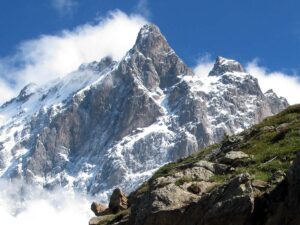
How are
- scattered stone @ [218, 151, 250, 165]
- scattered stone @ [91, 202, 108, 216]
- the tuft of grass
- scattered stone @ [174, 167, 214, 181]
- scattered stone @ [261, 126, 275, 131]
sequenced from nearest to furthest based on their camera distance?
the tuft of grass, scattered stone @ [174, 167, 214, 181], scattered stone @ [218, 151, 250, 165], scattered stone @ [261, 126, 275, 131], scattered stone @ [91, 202, 108, 216]

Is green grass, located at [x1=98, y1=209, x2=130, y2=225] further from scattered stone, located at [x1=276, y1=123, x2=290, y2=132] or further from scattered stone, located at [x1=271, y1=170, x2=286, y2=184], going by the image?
scattered stone, located at [x1=271, y1=170, x2=286, y2=184]

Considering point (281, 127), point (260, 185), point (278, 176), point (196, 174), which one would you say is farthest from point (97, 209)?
point (260, 185)

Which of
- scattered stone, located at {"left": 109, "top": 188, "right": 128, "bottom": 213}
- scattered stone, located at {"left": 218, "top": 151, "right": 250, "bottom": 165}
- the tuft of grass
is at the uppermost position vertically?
scattered stone, located at {"left": 109, "top": 188, "right": 128, "bottom": 213}

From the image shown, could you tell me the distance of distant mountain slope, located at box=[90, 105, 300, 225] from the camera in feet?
66.9

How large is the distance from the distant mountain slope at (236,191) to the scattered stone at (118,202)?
562mm

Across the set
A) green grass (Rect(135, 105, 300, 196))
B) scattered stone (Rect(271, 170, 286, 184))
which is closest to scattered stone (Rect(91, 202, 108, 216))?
green grass (Rect(135, 105, 300, 196))

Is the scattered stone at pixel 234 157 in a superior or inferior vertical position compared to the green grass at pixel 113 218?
superior

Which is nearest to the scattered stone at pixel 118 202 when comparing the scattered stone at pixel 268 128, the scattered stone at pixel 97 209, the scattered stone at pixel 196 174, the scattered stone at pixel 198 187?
the scattered stone at pixel 97 209

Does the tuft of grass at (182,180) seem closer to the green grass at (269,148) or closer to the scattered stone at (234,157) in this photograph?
the green grass at (269,148)

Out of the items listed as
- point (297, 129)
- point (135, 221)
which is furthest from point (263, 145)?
point (135, 221)

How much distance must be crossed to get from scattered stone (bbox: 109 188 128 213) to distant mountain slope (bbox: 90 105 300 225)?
1.84 ft

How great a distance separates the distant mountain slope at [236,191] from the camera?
2041cm

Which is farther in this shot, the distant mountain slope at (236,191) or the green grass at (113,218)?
the green grass at (113,218)

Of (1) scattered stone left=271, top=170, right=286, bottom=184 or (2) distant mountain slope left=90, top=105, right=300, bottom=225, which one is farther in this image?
(1) scattered stone left=271, top=170, right=286, bottom=184
